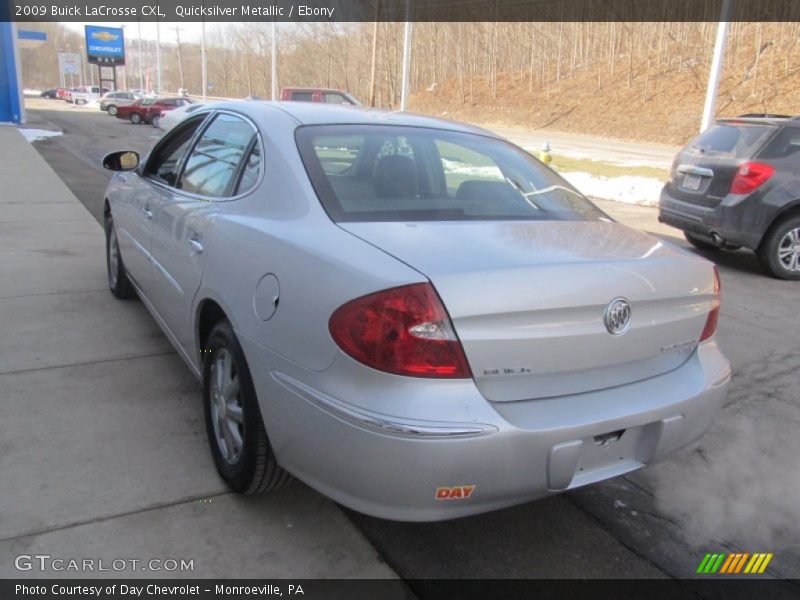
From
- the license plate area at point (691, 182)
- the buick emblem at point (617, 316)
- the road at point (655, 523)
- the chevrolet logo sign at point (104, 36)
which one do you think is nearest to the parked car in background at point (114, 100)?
the chevrolet logo sign at point (104, 36)

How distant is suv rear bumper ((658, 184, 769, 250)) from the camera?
22.6 feet

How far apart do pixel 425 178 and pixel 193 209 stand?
1142 mm

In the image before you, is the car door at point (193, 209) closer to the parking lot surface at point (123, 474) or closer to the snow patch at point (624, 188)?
the parking lot surface at point (123, 474)

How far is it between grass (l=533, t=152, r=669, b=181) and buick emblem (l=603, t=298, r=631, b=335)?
14005mm

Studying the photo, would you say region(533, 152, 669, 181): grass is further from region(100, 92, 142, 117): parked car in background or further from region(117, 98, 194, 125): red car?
region(100, 92, 142, 117): parked car in background

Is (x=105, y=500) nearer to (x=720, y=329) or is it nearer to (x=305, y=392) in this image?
(x=305, y=392)

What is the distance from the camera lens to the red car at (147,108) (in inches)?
1414

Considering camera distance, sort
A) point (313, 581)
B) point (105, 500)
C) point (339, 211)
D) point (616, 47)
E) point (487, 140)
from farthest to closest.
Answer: point (616, 47), point (487, 140), point (105, 500), point (339, 211), point (313, 581)

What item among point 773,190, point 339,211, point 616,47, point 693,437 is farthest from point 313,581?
point 616,47

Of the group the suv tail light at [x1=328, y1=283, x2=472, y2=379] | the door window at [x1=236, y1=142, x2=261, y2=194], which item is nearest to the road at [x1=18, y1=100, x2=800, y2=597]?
the suv tail light at [x1=328, y1=283, x2=472, y2=379]

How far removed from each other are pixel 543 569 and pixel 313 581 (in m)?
0.84

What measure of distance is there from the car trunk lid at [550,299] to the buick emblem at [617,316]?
1cm

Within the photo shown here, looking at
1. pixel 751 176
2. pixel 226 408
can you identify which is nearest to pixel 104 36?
pixel 751 176

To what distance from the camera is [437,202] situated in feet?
9.10
